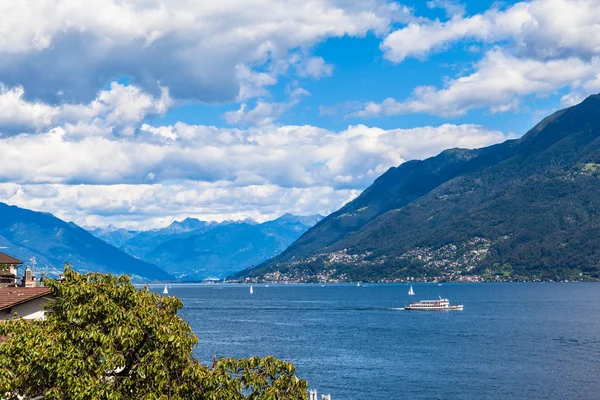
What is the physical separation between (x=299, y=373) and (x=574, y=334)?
96297mm

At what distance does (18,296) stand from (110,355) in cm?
1820

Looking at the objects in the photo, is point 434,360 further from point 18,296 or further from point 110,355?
point 110,355

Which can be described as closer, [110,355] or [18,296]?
[110,355]

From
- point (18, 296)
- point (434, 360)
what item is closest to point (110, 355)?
point (18, 296)

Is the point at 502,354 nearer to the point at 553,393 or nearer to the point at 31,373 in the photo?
the point at 553,393

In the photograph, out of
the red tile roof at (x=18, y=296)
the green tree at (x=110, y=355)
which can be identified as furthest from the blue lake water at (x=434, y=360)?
the green tree at (x=110, y=355)

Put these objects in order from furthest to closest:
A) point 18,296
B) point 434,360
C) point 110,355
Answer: point 434,360 → point 18,296 → point 110,355

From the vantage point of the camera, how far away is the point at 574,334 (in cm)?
18512

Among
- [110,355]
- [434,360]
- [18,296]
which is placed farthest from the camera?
[434,360]

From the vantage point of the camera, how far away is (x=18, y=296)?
143 ft

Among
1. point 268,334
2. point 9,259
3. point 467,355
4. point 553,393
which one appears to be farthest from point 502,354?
point 9,259

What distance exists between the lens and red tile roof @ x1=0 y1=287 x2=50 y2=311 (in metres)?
41.8

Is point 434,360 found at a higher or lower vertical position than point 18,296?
lower

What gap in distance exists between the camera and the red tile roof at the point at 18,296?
41.8 m
